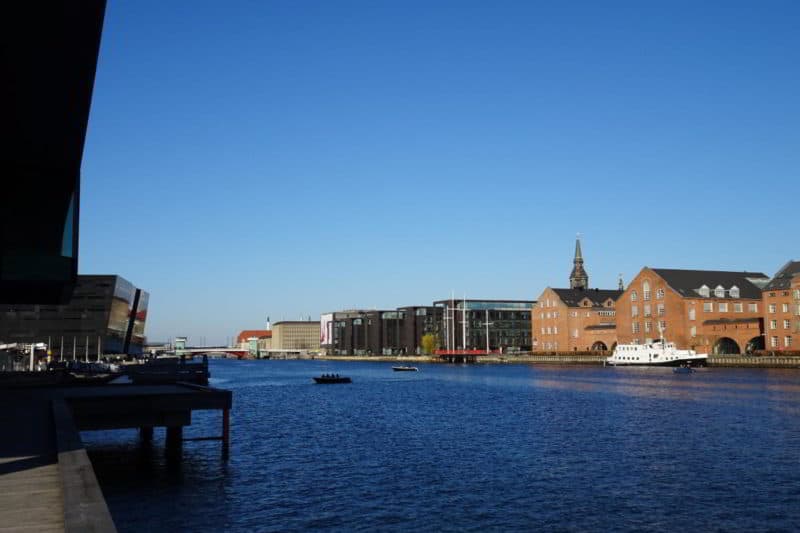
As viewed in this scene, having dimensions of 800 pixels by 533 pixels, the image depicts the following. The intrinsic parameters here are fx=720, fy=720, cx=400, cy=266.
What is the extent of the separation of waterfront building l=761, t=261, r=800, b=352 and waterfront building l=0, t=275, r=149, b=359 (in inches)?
5082

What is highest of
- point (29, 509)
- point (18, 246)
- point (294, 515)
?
point (18, 246)

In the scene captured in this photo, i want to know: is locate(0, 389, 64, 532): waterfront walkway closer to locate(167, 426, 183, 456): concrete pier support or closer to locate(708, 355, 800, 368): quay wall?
locate(167, 426, 183, 456): concrete pier support

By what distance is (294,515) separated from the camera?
26766 millimetres

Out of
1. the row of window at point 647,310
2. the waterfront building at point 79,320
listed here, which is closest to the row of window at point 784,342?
the row of window at point 647,310

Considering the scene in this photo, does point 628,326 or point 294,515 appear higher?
point 628,326

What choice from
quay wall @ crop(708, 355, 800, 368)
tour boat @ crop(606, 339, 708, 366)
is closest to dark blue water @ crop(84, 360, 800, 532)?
quay wall @ crop(708, 355, 800, 368)

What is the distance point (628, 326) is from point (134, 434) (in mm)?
140136

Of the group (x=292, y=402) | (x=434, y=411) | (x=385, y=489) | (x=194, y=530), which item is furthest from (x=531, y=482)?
(x=292, y=402)

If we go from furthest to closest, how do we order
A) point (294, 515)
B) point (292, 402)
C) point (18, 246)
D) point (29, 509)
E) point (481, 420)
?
point (292, 402) → point (481, 420) → point (18, 246) → point (294, 515) → point (29, 509)

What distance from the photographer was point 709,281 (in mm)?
158375

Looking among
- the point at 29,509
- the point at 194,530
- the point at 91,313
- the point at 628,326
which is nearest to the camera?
the point at 29,509

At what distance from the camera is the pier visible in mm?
13078

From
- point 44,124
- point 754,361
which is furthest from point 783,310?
point 44,124

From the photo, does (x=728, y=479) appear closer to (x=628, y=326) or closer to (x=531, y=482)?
(x=531, y=482)
